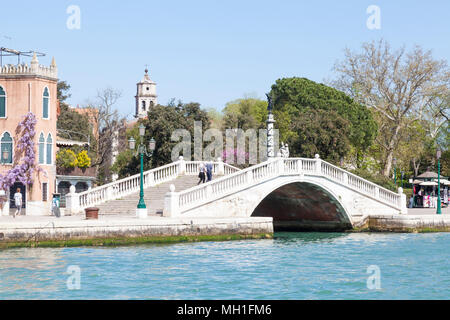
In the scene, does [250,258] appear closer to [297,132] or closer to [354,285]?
[354,285]

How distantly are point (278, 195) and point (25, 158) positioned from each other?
11.4 m

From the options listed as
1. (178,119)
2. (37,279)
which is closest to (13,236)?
(37,279)

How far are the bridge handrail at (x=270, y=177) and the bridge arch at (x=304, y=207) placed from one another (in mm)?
512

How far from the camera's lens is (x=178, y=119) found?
1692 inches

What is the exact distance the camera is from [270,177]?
29.9 meters

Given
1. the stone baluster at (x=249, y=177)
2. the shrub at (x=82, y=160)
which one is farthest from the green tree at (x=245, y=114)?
the stone baluster at (x=249, y=177)

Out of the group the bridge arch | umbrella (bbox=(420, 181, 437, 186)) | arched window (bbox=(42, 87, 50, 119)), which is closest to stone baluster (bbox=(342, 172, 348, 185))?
the bridge arch

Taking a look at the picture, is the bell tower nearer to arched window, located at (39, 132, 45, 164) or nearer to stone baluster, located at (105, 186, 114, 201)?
arched window, located at (39, 132, 45, 164)

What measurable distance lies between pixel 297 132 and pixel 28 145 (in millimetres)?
20804

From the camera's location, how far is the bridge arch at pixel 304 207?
1273 inches

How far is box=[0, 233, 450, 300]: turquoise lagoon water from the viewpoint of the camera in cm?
1747

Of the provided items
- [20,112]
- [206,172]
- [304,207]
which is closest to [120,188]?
[206,172]

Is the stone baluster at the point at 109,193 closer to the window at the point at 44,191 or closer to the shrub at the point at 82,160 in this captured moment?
the window at the point at 44,191
